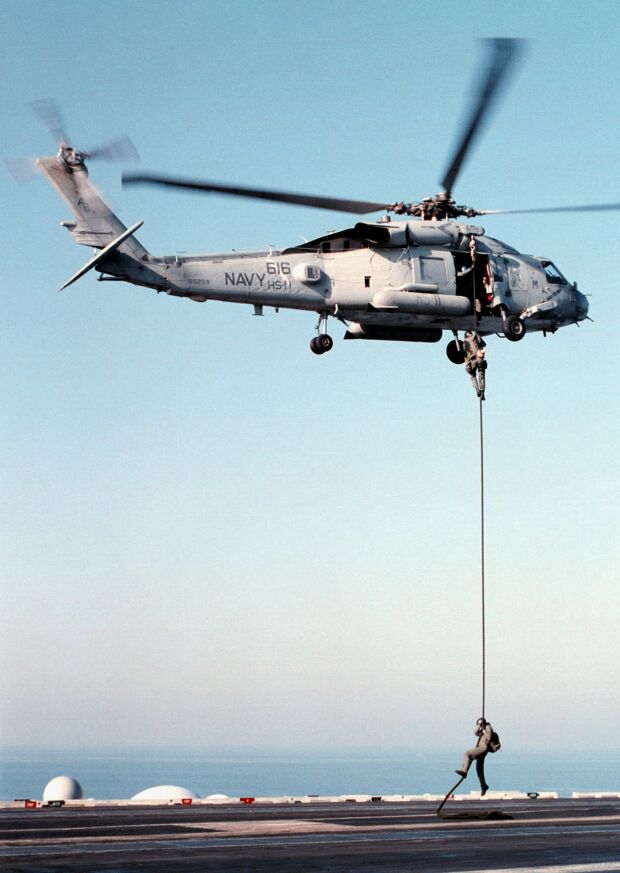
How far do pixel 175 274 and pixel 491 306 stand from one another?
993cm

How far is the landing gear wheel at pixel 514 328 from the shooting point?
32875 mm

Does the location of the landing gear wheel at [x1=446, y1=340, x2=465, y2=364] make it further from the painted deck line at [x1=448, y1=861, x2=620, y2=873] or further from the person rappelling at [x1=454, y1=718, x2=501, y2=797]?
the painted deck line at [x1=448, y1=861, x2=620, y2=873]

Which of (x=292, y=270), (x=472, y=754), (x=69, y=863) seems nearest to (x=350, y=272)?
(x=292, y=270)

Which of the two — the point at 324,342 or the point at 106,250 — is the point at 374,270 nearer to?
the point at 324,342

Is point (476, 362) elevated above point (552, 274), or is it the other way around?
point (552, 274)

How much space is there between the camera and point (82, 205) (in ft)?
94.6

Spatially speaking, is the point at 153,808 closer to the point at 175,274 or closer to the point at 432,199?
the point at 175,274

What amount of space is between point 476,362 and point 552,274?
30.6 feet

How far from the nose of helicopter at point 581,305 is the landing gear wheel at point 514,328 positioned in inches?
121

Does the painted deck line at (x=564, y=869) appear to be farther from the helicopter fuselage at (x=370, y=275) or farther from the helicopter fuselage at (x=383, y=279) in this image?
the helicopter fuselage at (x=383, y=279)

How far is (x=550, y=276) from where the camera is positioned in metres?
34.6

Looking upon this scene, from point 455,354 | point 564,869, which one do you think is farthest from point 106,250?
point 564,869

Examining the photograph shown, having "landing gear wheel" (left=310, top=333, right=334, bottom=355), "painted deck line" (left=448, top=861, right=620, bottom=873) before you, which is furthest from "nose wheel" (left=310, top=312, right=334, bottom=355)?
"painted deck line" (left=448, top=861, right=620, bottom=873)

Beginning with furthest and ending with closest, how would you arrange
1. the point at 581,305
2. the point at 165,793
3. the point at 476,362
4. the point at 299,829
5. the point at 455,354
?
the point at 165,793 < the point at 581,305 < the point at 455,354 < the point at 476,362 < the point at 299,829
